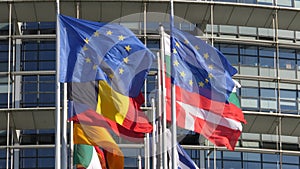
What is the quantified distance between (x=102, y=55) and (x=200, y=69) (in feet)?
9.98

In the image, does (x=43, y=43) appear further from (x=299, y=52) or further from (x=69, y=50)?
(x=69, y=50)

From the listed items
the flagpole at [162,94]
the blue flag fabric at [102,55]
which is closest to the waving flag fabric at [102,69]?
the blue flag fabric at [102,55]

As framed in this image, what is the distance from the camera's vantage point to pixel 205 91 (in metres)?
30.3

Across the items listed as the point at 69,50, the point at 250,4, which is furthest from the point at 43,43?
the point at 69,50

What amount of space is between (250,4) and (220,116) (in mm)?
14007

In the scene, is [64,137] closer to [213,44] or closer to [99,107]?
[99,107]

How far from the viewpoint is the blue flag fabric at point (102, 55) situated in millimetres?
27672

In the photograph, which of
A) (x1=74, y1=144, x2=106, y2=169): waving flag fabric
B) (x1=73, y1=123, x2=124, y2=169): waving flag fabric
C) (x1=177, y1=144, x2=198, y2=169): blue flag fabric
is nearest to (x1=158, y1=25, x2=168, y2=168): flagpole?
(x1=177, y1=144, x2=198, y2=169): blue flag fabric

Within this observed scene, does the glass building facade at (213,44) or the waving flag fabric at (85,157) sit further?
the glass building facade at (213,44)

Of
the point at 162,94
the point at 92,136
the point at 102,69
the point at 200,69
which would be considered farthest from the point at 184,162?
the point at 102,69

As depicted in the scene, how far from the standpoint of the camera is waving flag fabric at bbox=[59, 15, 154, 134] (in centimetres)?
2778

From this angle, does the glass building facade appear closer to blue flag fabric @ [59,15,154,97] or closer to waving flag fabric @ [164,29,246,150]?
waving flag fabric @ [164,29,246,150]

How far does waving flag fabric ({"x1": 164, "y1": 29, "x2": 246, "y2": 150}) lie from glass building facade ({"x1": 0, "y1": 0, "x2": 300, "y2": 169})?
35.4ft

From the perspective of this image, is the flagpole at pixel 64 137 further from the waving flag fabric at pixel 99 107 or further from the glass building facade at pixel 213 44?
the glass building facade at pixel 213 44
